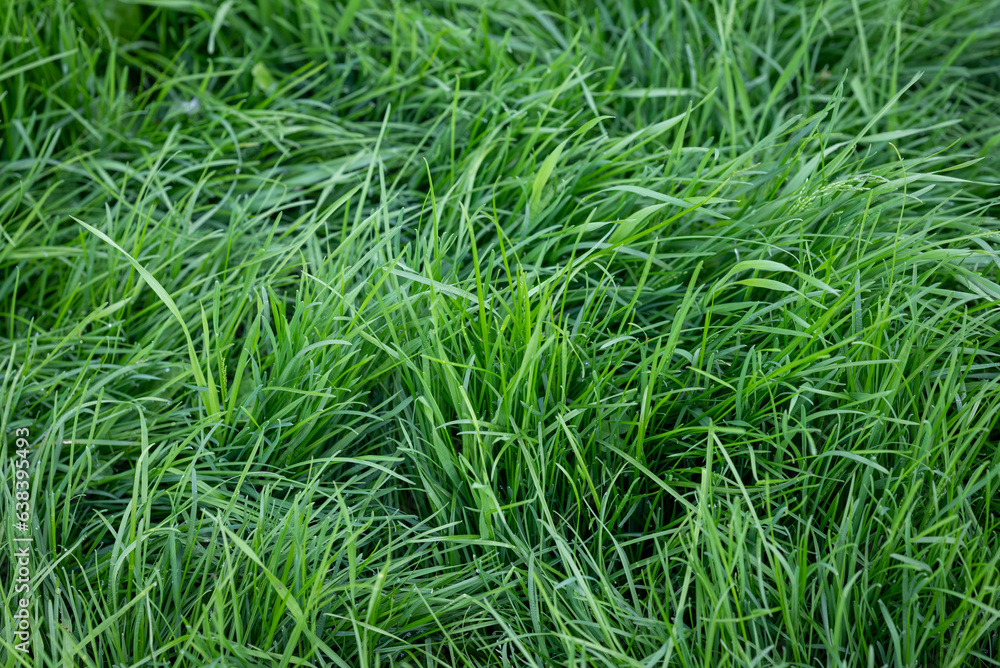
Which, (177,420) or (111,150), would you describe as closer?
(177,420)

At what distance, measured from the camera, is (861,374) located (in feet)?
5.33

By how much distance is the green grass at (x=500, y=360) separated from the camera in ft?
4.65

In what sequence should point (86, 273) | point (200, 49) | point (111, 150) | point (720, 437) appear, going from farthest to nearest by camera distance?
point (200, 49)
point (111, 150)
point (86, 273)
point (720, 437)

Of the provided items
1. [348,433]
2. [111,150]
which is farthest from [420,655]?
[111,150]

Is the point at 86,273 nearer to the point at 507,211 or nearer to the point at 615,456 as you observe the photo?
the point at 507,211

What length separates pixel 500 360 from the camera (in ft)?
5.13

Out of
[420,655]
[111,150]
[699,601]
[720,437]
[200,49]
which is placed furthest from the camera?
[200,49]

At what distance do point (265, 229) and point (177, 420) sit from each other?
0.63 meters

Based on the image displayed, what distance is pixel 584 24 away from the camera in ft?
7.68

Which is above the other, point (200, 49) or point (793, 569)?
point (200, 49)

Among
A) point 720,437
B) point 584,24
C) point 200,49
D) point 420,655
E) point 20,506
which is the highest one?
point 584,24

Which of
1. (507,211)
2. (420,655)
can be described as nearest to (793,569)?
(420,655)

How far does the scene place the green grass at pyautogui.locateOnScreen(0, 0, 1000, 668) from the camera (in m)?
1.42

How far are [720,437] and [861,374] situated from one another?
1.13ft
